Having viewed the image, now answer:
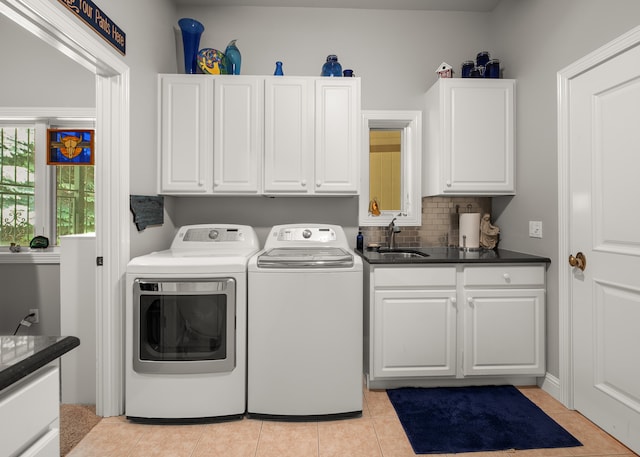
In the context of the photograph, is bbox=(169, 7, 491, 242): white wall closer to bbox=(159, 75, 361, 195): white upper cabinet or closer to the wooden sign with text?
bbox=(159, 75, 361, 195): white upper cabinet

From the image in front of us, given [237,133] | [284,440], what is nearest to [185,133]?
[237,133]

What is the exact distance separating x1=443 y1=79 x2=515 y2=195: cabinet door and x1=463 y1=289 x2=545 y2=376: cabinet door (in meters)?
0.82

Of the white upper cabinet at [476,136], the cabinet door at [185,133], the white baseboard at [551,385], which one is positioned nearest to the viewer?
the white baseboard at [551,385]

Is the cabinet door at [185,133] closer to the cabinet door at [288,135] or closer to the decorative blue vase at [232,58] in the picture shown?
the decorative blue vase at [232,58]

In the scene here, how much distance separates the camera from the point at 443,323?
7.89 ft

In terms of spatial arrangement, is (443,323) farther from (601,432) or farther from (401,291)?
(601,432)

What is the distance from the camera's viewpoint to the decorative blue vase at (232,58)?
8.87ft

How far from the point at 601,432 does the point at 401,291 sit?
1.29 m

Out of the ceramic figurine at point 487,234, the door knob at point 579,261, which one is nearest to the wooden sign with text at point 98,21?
the ceramic figurine at point 487,234

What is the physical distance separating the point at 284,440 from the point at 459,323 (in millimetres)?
1332

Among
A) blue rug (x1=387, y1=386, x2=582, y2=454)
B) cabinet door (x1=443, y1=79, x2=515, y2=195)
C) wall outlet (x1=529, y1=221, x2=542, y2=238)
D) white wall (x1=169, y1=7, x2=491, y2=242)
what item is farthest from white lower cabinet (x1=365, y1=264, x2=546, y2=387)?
white wall (x1=169, y1=7, x2=491, y2=242)

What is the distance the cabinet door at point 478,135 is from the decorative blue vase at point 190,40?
1.91 m

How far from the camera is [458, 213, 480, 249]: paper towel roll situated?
2836mm

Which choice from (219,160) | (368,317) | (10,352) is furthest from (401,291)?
(10,352)
